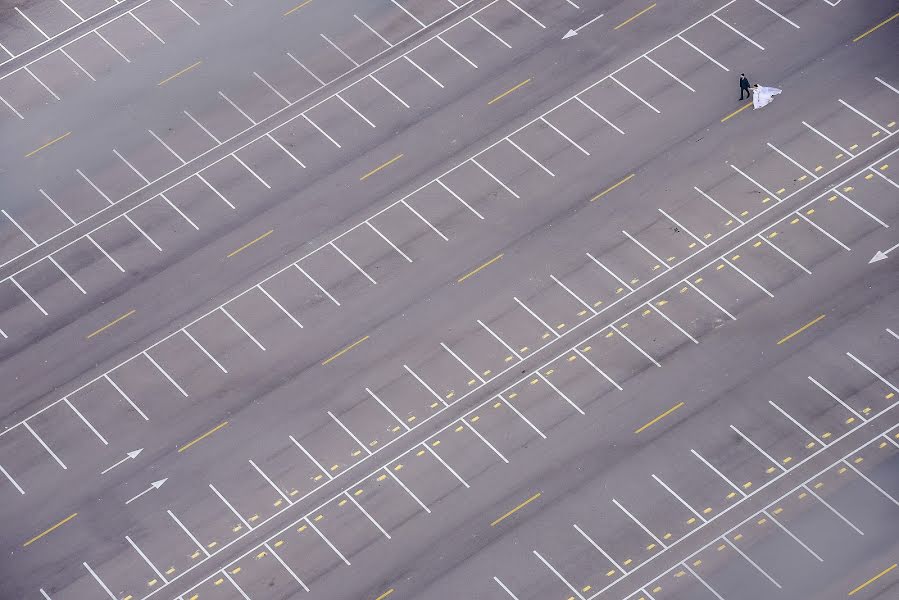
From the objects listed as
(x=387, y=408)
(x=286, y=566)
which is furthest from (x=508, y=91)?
(x=286, y=566)

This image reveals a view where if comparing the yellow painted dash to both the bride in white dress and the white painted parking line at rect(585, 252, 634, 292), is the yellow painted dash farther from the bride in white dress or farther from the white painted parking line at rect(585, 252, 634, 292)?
the bride in white dress

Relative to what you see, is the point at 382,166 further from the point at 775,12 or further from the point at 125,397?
the point at 775,12

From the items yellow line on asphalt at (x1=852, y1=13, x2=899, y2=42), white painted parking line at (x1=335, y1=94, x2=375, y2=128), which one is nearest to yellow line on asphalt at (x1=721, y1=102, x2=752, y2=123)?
yellow line on asphalt at (x1=852, y1=13, x2=899, y2=42)

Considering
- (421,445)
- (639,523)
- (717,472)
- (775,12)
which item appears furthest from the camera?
(775,12)

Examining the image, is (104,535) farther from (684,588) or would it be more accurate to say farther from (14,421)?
(684,588)

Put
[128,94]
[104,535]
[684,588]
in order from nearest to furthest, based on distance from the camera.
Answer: [684,588]
[104,535]
[128,94]

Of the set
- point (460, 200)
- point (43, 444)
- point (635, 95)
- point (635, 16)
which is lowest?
point (43, 444)

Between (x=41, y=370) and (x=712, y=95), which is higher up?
(x=712, y=95)

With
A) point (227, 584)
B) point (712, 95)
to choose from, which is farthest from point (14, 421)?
point (712, 95)
